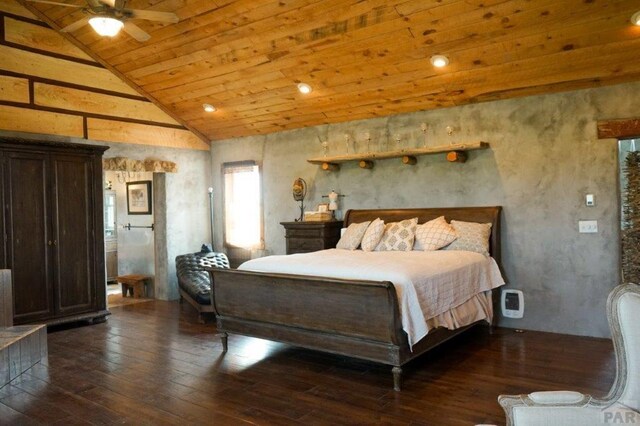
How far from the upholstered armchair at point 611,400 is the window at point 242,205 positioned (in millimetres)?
5842

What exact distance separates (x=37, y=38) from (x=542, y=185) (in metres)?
5.89

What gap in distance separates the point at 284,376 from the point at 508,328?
8.44 feet

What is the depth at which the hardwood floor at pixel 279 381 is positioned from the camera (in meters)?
3.08

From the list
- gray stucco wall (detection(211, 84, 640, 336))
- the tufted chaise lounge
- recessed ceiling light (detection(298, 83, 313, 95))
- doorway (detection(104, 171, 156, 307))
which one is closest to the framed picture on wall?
doorway (detection(104, 171, 156, 307))

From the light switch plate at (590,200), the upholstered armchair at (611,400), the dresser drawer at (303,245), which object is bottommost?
the upholstered armchair at (611,400)

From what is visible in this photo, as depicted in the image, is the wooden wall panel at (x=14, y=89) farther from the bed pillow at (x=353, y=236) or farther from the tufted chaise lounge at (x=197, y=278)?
the bed pillow at (x=353, y=236)

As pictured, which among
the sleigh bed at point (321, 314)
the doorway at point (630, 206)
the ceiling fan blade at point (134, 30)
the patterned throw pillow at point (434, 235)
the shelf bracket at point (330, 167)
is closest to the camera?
the sleigh bed at point (321, 314)

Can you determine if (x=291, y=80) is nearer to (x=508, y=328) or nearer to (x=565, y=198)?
(x=565, y=198)

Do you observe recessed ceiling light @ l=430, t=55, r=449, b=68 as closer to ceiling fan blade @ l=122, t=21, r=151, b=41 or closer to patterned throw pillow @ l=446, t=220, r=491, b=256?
patterned throw pillow @ l=446, t=220, r=491, b=256

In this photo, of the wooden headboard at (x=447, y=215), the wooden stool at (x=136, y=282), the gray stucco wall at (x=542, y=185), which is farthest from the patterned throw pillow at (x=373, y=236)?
the wooden stool at (x=136, y=282)

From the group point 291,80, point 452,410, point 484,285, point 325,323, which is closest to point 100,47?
point 291,80

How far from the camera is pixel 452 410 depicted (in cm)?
307

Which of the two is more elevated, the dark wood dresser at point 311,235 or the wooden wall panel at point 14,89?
the wooden wall panel at point 14,89

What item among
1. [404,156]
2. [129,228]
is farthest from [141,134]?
[404,156]
